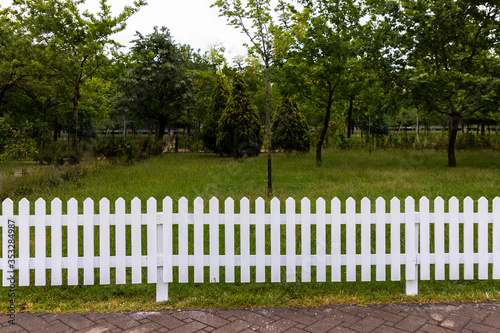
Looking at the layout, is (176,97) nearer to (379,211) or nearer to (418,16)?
(418,16)

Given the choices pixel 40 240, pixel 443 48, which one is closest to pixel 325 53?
pixel 443 48

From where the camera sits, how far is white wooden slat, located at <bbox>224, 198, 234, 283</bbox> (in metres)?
4.30

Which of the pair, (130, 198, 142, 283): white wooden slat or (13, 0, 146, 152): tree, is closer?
(130, 198, 142, 283): white wooden slat

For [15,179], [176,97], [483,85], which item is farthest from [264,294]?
[176,97]

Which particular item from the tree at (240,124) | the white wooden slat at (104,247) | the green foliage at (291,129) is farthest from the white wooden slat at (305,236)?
the green foliage at (291,129)

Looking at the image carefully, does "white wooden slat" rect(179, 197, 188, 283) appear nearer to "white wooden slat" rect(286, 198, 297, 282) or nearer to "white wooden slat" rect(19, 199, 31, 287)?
"white wooden slat" rect(286, 198, 297, 282)

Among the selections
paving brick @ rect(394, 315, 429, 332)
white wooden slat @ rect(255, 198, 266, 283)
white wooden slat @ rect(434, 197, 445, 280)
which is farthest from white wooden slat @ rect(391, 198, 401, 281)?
white wooden slat @ rect(255, 198, 266, 283)

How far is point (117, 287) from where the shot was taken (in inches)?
182

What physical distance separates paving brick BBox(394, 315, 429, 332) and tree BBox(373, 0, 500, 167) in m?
11.6

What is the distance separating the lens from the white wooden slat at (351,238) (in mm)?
4336

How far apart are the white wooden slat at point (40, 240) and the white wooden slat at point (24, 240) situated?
9cm

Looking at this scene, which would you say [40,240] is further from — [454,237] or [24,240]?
[454,237]

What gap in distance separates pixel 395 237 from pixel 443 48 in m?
13.3

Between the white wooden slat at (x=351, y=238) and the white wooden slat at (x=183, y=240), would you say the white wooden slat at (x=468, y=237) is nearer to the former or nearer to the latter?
the white wooden slat at (x=351, y=238)
